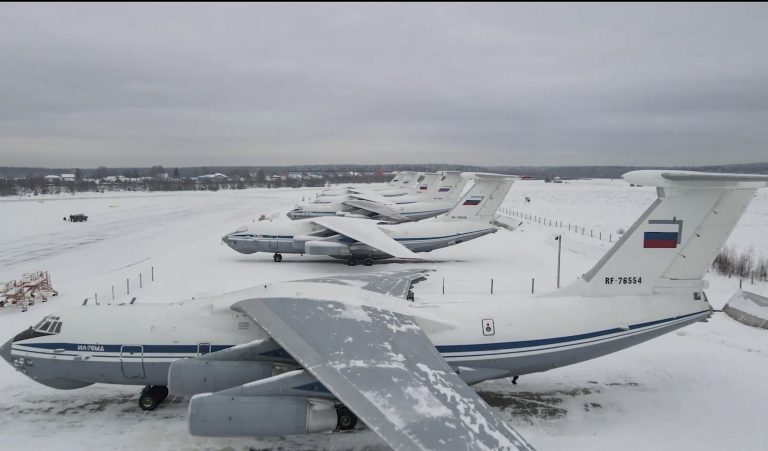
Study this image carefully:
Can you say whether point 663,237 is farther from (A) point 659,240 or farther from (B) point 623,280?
(B) point 623,280

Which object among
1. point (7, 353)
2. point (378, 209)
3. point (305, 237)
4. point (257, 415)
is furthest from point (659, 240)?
point (378, 209)

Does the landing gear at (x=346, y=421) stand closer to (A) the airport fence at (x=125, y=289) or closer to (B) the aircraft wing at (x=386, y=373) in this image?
(B) the aircraft wing at (x=386, y=373)

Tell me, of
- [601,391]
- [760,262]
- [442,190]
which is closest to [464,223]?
[760,262]

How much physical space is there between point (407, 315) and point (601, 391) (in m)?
4.89

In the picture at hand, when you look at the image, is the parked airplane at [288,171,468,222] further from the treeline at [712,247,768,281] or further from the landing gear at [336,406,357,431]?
the landing gear at [336,406,357,431]

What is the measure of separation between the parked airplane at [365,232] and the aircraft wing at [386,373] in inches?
539

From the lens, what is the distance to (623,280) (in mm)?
10438

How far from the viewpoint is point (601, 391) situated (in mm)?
10859

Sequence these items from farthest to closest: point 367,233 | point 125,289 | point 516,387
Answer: point 367,233
point 125,289
point 516,387

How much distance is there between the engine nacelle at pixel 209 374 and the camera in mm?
8812

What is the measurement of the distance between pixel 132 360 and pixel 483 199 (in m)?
19.9

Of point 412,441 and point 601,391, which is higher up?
point 412,441

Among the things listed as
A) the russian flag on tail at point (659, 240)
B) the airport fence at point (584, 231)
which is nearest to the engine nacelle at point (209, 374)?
the russian flag on tail at point (659, 240)

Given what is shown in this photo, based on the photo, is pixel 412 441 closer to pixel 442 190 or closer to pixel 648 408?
pixel 648 408
